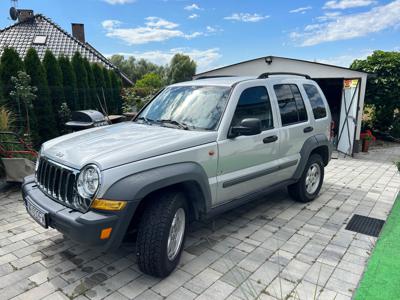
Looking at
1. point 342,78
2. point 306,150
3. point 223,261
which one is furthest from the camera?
point 342,78

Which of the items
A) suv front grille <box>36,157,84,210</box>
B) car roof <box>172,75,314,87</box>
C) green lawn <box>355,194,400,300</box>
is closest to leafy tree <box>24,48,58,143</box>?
car roof <box>172,75,314,87</box>

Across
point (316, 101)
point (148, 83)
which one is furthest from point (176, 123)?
point (148, 83)

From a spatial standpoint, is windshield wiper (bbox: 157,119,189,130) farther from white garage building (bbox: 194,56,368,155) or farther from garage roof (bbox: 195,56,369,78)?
garage roof (bbox: 195,56,369,78)

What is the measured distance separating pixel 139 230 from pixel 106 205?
17.2 inches

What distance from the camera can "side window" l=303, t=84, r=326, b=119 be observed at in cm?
485

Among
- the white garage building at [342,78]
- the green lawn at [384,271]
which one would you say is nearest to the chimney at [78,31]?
the white garage building at [342,78]

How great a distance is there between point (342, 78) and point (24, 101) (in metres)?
9.07

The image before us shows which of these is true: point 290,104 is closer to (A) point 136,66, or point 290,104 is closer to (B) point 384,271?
(B) point 384,271

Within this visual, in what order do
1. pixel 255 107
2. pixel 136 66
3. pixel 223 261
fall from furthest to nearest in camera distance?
pixel 136 66 < pixel 255 107 < pixel 223 261

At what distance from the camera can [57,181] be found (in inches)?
113

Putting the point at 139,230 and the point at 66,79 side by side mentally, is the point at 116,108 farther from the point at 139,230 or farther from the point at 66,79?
the point at 139,230

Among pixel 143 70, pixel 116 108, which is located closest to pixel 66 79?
pixel 116 108

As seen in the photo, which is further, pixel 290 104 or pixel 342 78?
pixel 342 78

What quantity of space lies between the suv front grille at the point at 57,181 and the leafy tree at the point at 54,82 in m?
5.96
